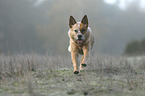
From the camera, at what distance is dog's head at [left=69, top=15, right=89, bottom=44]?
227 inches

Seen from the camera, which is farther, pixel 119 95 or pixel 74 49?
pixel 74 49

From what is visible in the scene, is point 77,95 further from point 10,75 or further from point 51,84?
point 10,75

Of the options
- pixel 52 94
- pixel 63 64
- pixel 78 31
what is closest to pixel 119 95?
pixel 52 94

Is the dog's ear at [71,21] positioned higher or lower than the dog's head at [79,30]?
higher

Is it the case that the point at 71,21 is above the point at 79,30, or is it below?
above

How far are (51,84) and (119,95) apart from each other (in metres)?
1.74

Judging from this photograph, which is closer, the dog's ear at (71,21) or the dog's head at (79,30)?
the dog's head at (79,30)

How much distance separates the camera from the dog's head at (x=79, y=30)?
578 cm

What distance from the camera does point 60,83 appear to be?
498cm

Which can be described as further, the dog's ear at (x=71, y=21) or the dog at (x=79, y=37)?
the dog's ear at (x=71, y=21)

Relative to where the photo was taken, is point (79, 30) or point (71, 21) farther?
point (71, 21)

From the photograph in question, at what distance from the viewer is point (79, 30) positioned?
5801 mm

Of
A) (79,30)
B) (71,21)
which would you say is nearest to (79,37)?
(79,30)

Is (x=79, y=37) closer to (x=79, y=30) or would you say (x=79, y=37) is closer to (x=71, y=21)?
(x=79, y=30)
